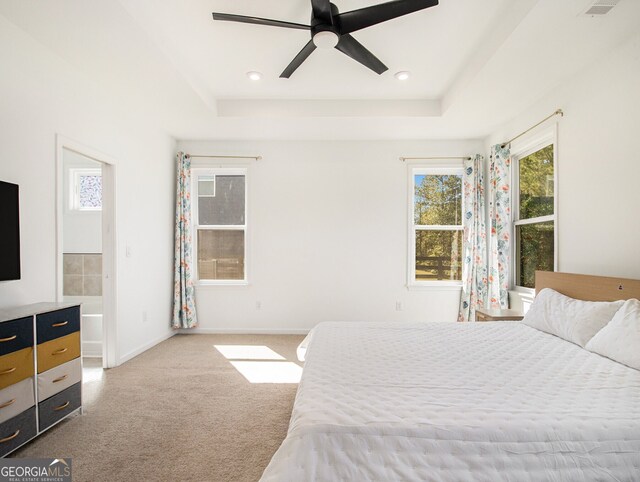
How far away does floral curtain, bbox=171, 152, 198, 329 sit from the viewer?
14.5 feet

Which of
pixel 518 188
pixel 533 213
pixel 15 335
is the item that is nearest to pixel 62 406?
pixel 15 335

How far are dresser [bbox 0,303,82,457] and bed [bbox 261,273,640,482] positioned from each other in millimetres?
1674

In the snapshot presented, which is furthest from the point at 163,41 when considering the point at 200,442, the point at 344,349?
the point at 200,442

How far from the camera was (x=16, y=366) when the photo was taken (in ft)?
6.27

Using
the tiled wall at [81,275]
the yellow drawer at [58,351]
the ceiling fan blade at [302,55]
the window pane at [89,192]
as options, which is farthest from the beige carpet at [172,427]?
the ceiling fan blade at [302,55]

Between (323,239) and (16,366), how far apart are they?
3.30 meters

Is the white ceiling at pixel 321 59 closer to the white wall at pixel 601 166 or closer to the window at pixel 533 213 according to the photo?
the white wall at pixel 601 166

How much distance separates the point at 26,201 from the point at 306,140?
123 inches

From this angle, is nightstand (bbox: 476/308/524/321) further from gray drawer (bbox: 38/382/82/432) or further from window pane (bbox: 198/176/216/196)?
window pane (bbox: 198/176/216/196)

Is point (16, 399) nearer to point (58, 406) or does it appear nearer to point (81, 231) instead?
point (58, 406)

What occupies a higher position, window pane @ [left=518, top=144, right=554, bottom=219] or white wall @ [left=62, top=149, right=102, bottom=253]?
window pane @ [left=518, top=144, right=554, bottom=219]

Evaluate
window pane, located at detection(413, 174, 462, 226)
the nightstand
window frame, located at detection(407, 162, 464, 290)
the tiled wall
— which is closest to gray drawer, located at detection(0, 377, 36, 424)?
the tiled wall

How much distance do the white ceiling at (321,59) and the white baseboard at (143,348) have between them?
103 inches

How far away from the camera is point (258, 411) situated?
2428mm
